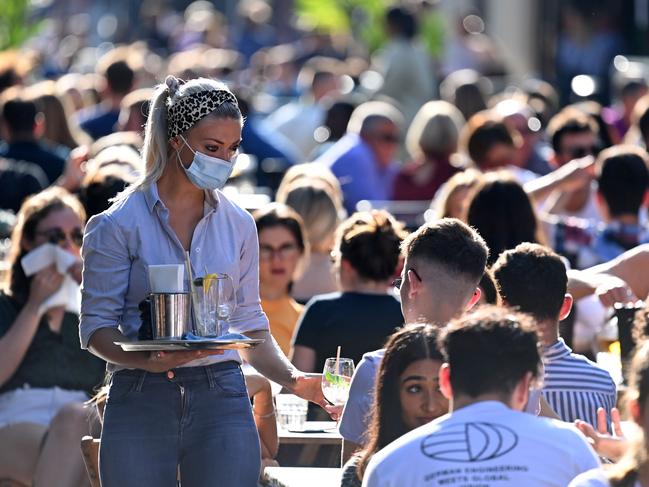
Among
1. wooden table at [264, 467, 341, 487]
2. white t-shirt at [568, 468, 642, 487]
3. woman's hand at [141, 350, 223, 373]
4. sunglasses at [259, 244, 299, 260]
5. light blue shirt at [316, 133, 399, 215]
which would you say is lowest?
wooden table at [264, 467, 341, 487]

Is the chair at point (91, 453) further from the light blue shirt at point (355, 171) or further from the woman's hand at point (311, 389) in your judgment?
the light blue shirt at point (355, 171)

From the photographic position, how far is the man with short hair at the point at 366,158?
11.7 metres

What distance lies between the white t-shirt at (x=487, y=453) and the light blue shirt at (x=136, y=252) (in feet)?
3.24

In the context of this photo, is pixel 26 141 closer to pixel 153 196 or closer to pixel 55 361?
pixel 55 361

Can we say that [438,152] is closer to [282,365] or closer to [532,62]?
[282,365]

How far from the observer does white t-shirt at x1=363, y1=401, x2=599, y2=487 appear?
3.48 m

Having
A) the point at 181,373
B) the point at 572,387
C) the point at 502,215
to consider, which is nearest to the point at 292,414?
the point at 572,387

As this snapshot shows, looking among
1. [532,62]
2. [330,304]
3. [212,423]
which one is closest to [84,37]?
[532,62]

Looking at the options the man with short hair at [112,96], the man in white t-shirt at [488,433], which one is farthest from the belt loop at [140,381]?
the man with short hair at [112,96]

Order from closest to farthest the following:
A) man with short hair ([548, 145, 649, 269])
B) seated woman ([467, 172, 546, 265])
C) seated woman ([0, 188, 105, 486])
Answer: seated woman ([0, 188, 105, 486]), seated woman ([467, 172, 546, 265]), man with short hair ([548, 145, 649, 269])

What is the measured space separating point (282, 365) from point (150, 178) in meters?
0.68

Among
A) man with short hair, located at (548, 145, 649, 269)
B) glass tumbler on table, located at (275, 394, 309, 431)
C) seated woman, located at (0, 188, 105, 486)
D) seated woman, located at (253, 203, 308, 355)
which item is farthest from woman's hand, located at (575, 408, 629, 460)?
man with short hair, located at (548, 145, 649, 269)

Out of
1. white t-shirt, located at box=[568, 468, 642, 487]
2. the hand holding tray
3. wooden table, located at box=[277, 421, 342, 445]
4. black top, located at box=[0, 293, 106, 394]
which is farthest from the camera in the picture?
black top, located at box=[0, 293, 106, 394]

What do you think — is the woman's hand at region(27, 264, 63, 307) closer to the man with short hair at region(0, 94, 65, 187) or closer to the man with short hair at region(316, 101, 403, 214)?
the man with short hair at region(0, 94, 65, 187)
